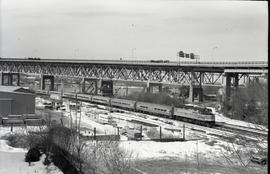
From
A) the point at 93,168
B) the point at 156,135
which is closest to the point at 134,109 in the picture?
the point at 156,135

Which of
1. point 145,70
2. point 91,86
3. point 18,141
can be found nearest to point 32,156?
point 18,141

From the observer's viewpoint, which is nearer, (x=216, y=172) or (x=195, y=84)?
(x=216, y=172)

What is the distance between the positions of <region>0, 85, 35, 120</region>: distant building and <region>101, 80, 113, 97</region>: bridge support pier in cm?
3416

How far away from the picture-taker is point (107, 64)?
7219cm

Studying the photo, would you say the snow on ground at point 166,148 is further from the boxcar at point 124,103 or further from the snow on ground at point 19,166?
the boxcar at point 124,103

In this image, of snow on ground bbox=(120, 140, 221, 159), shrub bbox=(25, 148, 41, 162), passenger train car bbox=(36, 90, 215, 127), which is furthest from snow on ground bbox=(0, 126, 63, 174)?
passenger train car bbox=(36, 90, 215, 127)

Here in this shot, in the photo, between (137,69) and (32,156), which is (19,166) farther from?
(137,69)

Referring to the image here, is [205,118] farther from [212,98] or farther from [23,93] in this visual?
[212,98]

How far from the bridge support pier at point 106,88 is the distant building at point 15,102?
34164mm

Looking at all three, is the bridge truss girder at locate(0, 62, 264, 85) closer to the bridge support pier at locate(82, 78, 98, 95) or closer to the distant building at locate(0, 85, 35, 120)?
the bridge support pier at locate(82, 78, 98, 95)

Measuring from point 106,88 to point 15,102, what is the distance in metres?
36.1

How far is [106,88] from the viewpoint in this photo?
72.4 metres

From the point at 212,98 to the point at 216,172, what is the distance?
63935 millimetres

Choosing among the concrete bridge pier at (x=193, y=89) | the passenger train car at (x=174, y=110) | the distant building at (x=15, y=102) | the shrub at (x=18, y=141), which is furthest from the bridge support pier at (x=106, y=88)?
the shrub at (x=18, y=141)
